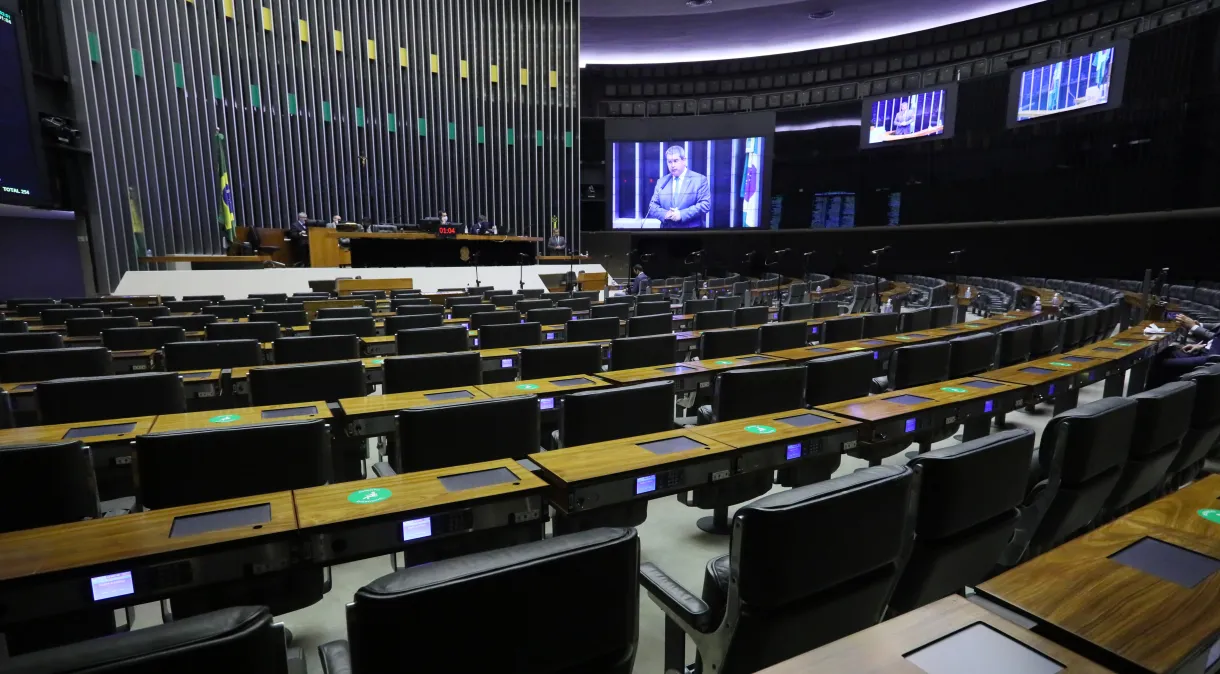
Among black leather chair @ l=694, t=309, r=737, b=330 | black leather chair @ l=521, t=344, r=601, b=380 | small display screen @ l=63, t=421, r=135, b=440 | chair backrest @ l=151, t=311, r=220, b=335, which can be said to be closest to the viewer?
small display screen @ l=63, t=421, r=135, b=440

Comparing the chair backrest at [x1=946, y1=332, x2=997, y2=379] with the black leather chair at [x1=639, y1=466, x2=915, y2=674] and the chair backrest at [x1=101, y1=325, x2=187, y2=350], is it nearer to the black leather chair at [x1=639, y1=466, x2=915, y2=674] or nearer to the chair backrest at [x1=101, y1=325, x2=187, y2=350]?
the black leather chair at [x1=639, y1=466, x2=915, y2=674]

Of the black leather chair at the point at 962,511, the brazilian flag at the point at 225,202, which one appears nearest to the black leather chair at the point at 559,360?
the black leather chair at the point at 962,511

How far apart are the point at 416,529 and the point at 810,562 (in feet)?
3.19

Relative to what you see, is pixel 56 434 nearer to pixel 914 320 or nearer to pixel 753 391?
pixel 753 391

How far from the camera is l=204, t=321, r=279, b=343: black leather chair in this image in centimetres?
434

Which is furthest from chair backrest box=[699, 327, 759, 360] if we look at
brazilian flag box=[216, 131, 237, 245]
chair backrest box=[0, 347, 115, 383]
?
brazilian flag box=[216, 131, 237, 245]

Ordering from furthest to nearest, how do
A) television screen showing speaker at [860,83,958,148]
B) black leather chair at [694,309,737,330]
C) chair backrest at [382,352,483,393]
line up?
1. television screen showing speaker at [860,83,958,148]
2. black leather chair at [694,309,737,330]
3. chair backrest at [382,352,483,393]

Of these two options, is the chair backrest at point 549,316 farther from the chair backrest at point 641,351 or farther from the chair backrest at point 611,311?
the chair backrest at point 641,351

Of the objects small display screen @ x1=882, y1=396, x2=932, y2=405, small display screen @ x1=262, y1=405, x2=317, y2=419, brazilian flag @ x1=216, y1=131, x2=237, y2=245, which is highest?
brazilian flag @ x1=216, y1=131, x2=237, y2=245

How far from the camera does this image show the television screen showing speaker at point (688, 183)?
16797 millimetres

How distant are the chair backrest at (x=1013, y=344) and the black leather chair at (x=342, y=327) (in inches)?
189

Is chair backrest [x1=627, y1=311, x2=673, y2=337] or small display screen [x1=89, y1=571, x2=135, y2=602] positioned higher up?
chair backrest [x1=627, y1=311, x2=673, y2=337]

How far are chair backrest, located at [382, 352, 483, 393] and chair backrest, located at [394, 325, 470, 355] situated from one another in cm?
84

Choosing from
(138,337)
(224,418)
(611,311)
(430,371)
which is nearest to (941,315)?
(611,311)
